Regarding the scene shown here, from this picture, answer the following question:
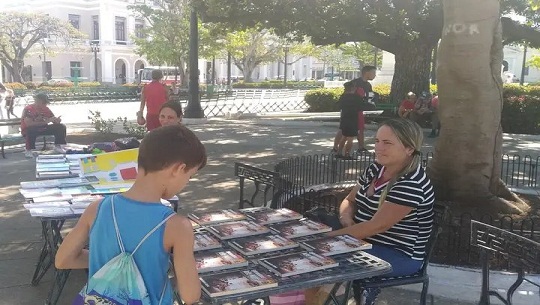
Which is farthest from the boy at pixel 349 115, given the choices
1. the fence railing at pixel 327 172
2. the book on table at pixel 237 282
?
the book on table at pixel 237 282

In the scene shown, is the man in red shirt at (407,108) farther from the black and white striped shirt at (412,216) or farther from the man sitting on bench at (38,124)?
the black and white striped shirt at (412,216)

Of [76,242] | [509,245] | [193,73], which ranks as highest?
[193,73]

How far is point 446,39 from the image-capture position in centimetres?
652

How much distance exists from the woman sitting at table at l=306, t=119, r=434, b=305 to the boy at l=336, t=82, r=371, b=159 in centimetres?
696

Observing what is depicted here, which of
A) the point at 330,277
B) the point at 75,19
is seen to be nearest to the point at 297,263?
the point at 330,277

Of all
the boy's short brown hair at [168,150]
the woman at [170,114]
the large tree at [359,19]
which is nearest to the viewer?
the boy's short brown hair at [168,150]

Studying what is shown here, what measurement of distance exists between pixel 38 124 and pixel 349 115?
19.1 feet

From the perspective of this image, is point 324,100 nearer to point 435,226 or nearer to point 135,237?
point 435,226

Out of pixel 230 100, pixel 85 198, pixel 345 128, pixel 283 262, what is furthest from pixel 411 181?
pixel 230 100

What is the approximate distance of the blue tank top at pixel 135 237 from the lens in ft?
7.20

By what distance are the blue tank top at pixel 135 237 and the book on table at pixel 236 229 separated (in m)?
0.90

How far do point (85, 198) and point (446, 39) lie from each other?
4.49m

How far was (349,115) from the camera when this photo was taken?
10820 millimetres

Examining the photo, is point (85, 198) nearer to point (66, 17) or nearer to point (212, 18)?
point (212, 18)
